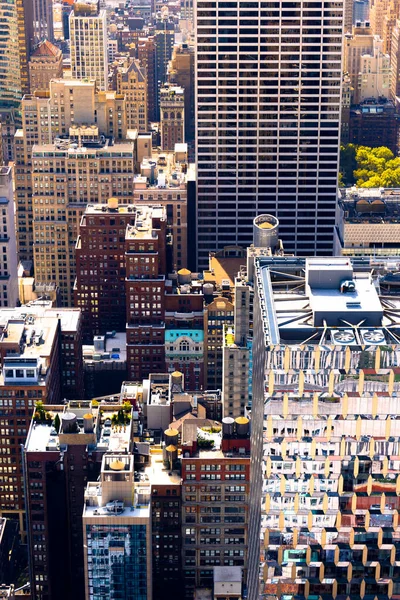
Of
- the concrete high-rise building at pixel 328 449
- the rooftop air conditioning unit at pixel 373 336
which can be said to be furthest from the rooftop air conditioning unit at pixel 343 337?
the rooftop air conditioning unit at pixel 373 336

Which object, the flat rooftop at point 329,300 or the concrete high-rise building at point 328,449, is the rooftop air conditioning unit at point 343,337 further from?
the concrete high-rise building at point 328,449

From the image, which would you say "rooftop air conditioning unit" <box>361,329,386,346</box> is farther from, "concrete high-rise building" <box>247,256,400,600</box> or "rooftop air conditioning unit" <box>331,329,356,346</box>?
"rooftop air conditioning unit" <box>331,329,356,346</box>

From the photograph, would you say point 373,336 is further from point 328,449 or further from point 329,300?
point 328,449

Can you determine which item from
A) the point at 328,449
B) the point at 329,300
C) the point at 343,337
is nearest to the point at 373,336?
the point at 343,337

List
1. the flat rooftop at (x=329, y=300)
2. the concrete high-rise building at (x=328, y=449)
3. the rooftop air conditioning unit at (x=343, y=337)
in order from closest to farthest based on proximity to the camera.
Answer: the concrete high-rise building at (x=328, y=449) → the rooftop air conditioning unit at (x=343, y=337) → the flat rooftop at (x=329, y=300)

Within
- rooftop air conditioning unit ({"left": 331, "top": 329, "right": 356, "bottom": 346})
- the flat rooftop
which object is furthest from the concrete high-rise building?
the flat rooftop
